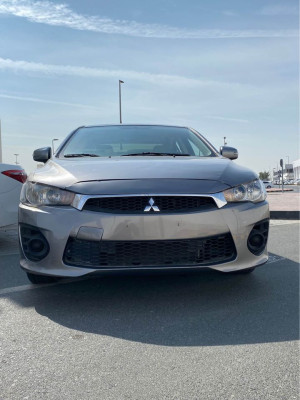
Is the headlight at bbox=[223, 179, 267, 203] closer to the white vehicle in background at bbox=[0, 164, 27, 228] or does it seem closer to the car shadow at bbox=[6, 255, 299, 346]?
the car shadow at bbox=[6, 255, 299, 346]

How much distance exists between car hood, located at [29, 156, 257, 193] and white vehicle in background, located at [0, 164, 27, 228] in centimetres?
184

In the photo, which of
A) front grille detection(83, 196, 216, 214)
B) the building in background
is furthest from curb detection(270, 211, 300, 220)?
the building in background

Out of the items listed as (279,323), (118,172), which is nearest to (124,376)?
(279,323)

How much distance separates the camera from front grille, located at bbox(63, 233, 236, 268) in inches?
108

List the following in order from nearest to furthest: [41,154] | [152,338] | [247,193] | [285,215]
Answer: [152,338] → [247,193] → [41,154] → [285,215]

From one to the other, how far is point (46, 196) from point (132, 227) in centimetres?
69

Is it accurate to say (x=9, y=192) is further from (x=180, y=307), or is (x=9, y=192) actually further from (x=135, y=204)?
(x=180, y=307)

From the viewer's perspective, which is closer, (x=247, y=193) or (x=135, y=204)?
(x=135, y=204)

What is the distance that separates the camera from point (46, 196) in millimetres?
2900

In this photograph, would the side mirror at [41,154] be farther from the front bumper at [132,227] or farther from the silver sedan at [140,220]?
the front bumper at [132,227]

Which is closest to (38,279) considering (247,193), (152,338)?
(152,338)

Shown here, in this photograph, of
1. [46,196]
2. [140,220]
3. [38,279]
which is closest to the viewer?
[140,220]

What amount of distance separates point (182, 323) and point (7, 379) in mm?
1130

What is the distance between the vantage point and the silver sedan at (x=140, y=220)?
8.91 feet
